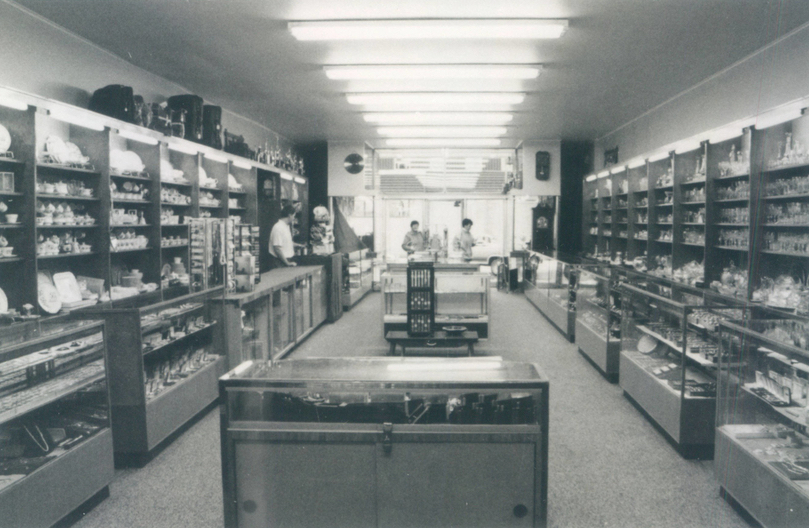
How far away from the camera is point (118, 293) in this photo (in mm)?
5250

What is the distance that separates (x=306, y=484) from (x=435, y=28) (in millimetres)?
3496

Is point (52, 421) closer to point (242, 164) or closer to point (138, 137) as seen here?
point (138, 137)

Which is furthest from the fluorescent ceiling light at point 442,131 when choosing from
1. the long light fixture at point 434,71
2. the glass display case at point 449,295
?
Result: the long light fixture at point 434,71

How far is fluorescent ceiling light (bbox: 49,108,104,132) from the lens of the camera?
4203mm

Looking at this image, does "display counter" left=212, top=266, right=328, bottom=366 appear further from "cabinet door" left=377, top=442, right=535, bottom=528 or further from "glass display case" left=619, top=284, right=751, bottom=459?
"glass display case" left=619, top=284, right=751, bottom=459

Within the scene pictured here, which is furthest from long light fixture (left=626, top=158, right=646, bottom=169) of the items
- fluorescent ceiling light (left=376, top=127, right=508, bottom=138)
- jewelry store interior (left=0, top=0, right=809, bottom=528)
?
fluorescent ceiling light (left=376, top=127, right=508, bottom=138)

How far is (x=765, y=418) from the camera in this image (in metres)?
3.14

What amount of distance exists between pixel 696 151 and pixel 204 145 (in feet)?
20.4

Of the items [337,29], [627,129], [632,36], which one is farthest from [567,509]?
[627,129]

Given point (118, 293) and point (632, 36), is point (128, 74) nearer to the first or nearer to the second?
point (118, 293)

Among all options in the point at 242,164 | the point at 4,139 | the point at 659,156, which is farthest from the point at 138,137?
the point at 659,156

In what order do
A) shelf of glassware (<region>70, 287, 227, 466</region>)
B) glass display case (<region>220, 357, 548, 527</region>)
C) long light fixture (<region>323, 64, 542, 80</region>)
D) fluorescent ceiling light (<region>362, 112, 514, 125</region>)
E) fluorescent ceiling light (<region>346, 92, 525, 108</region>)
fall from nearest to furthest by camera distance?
glass display case (<region>220, 357, 548, 527</region>) < shelf of glassware (<region>70, 287, 227, 466</region>) < long light fixture (<region>323, 64, 542, 80</region>) < fluorescent ceiling light (<region>346, 92, 525, 108</region>) < fluorescent ceiling light (<region>362, 112, 514, 125</region>)

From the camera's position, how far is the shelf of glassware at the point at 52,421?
2.64 m

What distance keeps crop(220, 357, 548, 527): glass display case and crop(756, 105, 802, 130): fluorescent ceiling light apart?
12.7 feet
